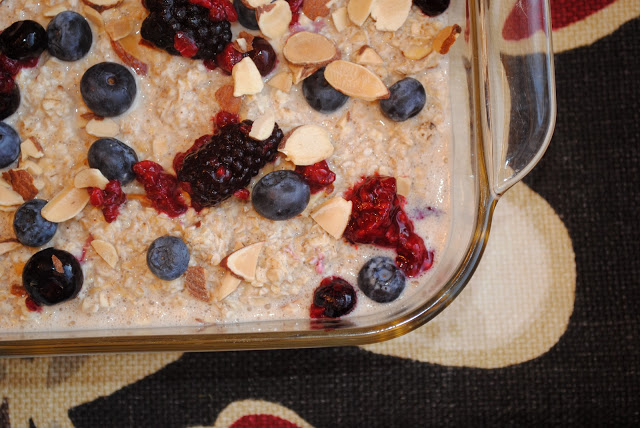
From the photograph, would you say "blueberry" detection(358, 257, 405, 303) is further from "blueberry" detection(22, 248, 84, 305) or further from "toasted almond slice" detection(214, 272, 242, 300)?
"blueberry" detection(22, 248, 84, 305)

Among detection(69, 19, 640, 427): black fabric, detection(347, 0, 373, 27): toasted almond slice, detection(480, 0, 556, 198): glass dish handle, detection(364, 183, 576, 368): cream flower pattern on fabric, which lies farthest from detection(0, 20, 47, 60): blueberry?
detection(364, 183, 576, 368): cream flower pattern on fabric

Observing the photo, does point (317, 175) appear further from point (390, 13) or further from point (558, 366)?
point (558, 366)

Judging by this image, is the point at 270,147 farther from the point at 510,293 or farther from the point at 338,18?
the point at 510,293

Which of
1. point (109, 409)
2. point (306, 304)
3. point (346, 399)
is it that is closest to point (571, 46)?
point (306, 304)

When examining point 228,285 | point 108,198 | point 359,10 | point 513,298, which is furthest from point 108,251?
point 513,298

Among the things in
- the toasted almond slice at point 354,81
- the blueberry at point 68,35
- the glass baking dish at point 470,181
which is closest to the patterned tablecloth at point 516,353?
the glass baking dish at point 470,181

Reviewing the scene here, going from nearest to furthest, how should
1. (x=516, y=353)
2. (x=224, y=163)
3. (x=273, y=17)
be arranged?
(x=224, y=163), (x=273, y=17), (x=516, y=353)
